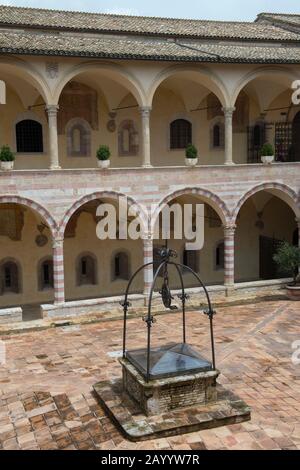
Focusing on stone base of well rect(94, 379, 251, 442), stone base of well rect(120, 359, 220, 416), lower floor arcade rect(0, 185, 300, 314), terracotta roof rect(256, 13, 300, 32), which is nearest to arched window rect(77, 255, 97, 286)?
lower floor arcade rect(0, 185, 300, 314)

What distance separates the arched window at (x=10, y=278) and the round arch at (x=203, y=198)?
18.6ft

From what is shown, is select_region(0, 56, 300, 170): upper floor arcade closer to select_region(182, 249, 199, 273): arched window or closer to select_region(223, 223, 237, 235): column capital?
select_region(223, 223, 237, 235): column capital

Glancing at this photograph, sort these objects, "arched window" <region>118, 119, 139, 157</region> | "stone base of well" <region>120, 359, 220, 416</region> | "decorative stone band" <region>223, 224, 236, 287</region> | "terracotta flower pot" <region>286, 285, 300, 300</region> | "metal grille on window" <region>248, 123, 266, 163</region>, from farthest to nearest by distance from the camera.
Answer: "metal grille on window" <region>248, 123, 266, 163</region> < "arched window" <region>118, 119, 139, 157</region> < "decorative stone band" <region>223, 224, 236, 287</region> < "terracotta flower pot" <region>286, 285, 300, 300</region> < "stone base of well" <region>120, 359, 220, 416</region>

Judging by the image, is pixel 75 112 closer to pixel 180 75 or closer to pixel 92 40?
pixel 92 40

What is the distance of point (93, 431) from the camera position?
29.1 ft

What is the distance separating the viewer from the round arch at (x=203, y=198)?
56.5 feet

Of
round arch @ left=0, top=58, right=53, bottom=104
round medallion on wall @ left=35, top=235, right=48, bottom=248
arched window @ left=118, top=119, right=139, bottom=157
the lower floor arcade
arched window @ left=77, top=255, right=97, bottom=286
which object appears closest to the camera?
round arch @ left=0, top=58, right=53, bottom=104

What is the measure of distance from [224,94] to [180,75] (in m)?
1.62

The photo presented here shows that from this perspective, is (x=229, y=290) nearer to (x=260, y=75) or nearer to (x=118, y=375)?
(x=260, y=75)

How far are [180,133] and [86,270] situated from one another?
6340 millimetres

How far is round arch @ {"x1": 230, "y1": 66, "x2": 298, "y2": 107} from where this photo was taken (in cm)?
1766

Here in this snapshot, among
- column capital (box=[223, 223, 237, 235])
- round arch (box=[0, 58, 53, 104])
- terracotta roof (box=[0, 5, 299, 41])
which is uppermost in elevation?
terracotta roof (box=[0, 5, 299, 41])

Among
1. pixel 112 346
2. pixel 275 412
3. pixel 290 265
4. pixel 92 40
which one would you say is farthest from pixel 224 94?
pixel 275 412

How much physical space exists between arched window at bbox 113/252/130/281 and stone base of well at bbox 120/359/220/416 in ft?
38.9
